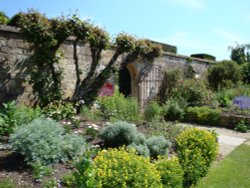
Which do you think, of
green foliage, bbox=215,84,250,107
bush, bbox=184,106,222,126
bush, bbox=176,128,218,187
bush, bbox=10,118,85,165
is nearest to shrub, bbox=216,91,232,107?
green foliage, bbox=215,84,250,107

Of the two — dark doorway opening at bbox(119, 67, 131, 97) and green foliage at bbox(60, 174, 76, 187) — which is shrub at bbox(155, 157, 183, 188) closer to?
green foliage at bbox(60, 174, 76, 187)

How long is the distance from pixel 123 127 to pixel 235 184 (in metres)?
1.83

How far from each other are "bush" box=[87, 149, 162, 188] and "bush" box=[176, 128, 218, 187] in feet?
3.54

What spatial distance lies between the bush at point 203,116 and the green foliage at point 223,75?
14.4ft

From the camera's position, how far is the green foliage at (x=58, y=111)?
5787 millimetres

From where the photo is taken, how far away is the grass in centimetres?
411

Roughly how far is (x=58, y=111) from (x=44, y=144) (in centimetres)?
254

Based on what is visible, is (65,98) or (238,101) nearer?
(65,98)

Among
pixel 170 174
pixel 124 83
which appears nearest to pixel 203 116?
pixel 124 83

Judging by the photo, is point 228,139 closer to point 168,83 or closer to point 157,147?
point 157,147

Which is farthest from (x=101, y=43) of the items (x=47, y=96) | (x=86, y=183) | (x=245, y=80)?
(x=245, y=80)

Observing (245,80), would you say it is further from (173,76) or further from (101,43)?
(101,43)

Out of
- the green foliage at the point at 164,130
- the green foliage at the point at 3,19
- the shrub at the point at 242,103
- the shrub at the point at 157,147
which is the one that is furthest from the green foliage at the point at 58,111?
the shrub at the point at 242,103

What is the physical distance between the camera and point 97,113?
6.81 m
